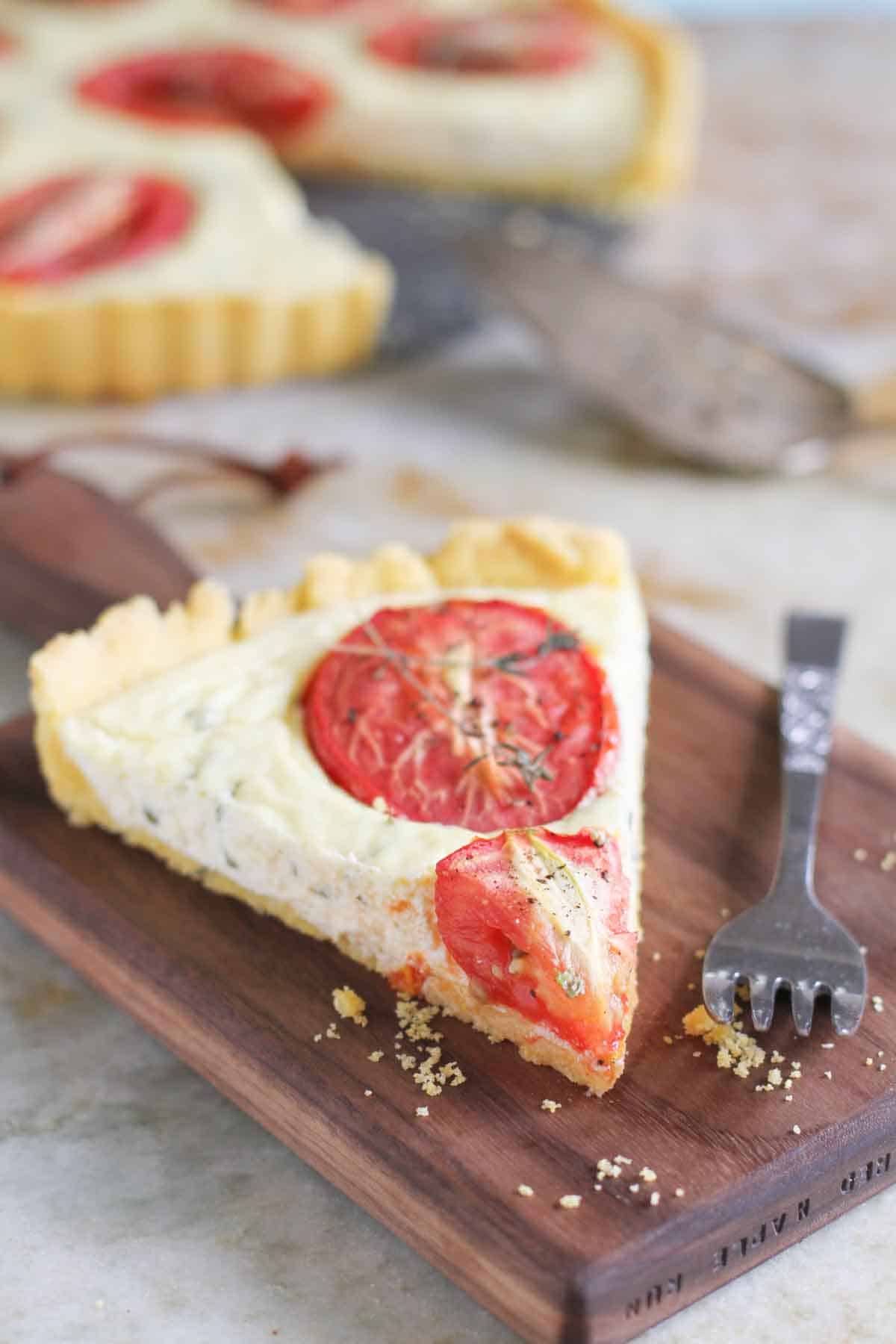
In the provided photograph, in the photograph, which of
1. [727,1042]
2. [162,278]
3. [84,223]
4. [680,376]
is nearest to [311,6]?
[84,223]

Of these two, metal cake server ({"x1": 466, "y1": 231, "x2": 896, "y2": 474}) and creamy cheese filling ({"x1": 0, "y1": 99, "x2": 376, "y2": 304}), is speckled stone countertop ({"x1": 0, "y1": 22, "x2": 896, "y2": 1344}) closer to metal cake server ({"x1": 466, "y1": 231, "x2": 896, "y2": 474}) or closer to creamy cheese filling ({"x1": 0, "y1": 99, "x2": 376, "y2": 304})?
metal cake server ({"x1": 466, "y1": 231, "x2": 896, "y2": 474})

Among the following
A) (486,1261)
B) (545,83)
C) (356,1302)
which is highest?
(545,83)

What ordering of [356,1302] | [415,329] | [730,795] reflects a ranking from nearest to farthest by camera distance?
1. [356,1302]
2. [730,795]
3. [415,329]

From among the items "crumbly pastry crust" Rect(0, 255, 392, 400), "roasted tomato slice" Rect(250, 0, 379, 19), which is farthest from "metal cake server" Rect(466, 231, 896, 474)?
"roasted tomato slice" Rect(250, 0, 379, 19)

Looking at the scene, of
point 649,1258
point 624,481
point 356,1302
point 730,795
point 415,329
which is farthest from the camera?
point 415,329

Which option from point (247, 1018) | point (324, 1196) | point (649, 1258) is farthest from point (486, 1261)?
point (247, 1018)

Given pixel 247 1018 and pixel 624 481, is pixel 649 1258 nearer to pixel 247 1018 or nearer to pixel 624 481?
pixel 247 1018

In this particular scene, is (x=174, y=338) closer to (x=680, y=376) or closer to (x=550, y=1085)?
(x=680, y=376)

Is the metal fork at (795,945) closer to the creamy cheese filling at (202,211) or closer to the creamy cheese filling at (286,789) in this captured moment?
the creamy cheese filling at (286,789)
